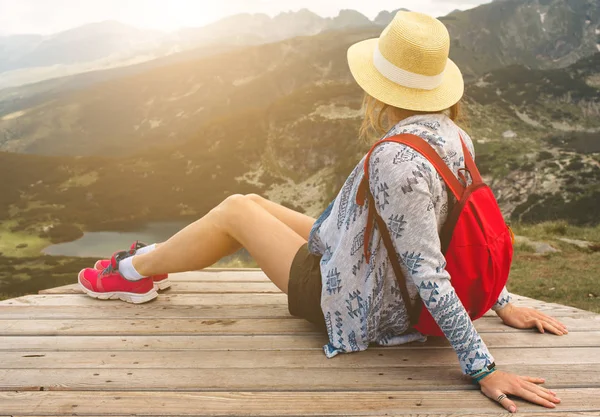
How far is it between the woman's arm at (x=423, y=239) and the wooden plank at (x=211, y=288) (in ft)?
5.50

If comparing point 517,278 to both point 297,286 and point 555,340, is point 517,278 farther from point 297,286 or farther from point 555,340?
point 297,286

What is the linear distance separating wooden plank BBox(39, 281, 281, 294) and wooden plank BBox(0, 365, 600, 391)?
1201mm

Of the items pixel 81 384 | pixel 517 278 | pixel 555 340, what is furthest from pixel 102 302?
pixel 517 278

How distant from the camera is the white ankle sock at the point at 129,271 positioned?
3.10 m

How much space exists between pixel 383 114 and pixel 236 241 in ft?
3.76

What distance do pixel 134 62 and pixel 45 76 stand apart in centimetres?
2355

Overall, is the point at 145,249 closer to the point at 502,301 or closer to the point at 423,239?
the point at 423,239

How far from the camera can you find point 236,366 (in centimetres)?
228

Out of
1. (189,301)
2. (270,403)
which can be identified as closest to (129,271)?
(189,301)

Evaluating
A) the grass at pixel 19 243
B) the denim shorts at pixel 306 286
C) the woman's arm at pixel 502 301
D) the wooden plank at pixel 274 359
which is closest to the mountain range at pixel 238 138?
the grass at pixel 19 243

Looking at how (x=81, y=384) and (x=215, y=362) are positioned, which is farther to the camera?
(x=215, y=362)

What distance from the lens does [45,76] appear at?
122 m

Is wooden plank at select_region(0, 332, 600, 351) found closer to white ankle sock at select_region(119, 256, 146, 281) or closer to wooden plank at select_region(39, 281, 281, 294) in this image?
white ankle sock at select_region(119, 256, 146, 281)

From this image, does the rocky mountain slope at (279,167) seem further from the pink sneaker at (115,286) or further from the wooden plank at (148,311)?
the pink sneaker at (115,286)
